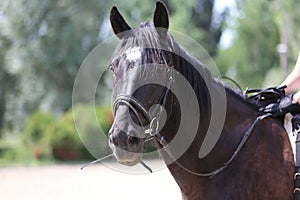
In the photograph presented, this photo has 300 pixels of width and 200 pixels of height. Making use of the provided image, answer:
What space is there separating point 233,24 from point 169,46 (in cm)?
5167

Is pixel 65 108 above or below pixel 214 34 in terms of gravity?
below

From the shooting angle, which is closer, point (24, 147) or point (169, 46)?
point (169, 46)

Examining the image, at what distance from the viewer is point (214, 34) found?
6297 cm

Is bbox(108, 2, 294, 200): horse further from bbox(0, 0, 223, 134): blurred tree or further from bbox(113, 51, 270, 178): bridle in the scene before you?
bbox(0, 0, 223, 134): blurred tree

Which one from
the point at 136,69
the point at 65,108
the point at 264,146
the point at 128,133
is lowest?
the point at 65,108

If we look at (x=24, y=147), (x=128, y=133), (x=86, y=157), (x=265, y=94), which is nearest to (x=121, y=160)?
(x=128, y=133)

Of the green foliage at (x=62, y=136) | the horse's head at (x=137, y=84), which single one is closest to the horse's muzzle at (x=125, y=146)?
the horse's head at (x=137, y=84)

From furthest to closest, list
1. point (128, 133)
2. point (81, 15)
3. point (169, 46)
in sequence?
point (81, 15), point (169, 46), point (128, 133)

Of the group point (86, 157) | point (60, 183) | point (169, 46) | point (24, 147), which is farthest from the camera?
point (24, 147)

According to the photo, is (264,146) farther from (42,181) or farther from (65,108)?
(65,108)

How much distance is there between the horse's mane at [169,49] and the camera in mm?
3924

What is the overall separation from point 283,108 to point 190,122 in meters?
0.79

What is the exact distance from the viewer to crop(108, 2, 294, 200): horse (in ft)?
12.6

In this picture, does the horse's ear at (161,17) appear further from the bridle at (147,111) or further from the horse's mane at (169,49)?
the bridle at (147,111)
